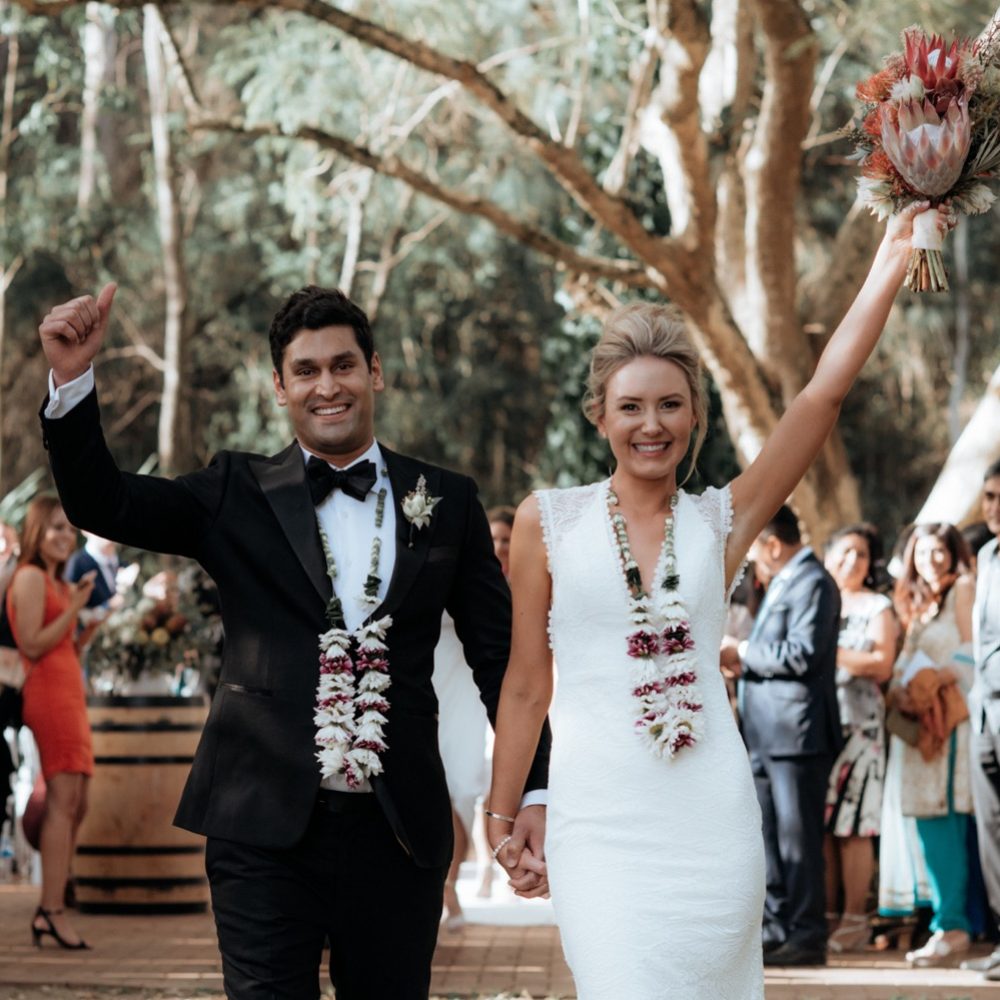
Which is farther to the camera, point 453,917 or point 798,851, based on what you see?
point 453,917

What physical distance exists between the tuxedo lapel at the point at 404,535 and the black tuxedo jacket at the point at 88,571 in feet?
25.8

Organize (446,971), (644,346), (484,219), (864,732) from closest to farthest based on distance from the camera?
(644,346) < (446,971) < (864,732) < (484,219)

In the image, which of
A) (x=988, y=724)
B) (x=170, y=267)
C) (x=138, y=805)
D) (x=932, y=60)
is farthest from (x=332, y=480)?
(x=170, y=267)

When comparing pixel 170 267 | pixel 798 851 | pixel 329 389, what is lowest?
pixel 798 851

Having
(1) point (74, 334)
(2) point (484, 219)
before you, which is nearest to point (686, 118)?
(2) point (484, 219)

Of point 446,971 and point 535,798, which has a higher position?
point 535,798

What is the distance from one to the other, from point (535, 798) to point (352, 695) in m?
0.53

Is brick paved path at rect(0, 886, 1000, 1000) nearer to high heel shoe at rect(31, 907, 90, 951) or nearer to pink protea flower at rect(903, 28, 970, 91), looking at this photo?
high heel shoe at rect(31, 907, 90, 951)

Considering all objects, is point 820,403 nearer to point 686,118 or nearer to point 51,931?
point 51,931

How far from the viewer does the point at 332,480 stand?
4.54m

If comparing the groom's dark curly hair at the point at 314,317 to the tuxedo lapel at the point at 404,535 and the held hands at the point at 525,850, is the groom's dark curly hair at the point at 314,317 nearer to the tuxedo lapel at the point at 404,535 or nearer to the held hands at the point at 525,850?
the tuxedo lapel at the point at 404,535

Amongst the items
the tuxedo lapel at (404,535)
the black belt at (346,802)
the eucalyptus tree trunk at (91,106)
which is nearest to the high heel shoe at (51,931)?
the tuxedo lapel at (404,535)

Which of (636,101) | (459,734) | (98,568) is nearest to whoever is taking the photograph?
(459,734)

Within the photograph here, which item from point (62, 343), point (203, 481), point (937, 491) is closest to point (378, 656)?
point (203, 481)
